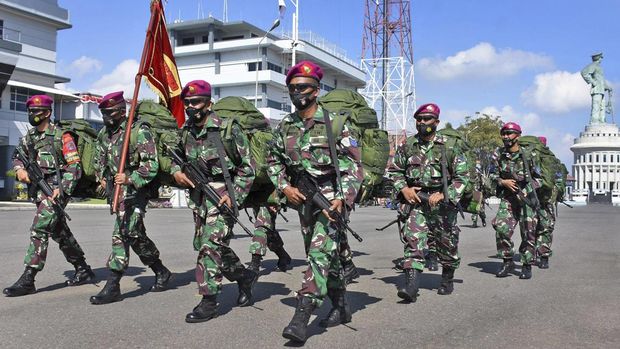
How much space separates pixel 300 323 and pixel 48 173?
369 cm

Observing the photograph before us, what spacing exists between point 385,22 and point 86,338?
66453 millimetres

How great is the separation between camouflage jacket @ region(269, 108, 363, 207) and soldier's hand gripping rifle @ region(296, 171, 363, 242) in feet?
0.20

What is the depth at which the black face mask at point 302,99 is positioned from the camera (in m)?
5.04

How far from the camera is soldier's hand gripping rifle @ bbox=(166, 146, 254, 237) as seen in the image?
18.0ft

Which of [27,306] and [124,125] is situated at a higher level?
[124,125]

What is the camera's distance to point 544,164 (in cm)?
908

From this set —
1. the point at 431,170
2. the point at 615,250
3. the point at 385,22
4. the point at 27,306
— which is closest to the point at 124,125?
the point at 27,306

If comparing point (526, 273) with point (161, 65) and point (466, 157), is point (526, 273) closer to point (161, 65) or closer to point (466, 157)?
point (466, 157)

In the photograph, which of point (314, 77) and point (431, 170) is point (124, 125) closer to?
point (314, 77)

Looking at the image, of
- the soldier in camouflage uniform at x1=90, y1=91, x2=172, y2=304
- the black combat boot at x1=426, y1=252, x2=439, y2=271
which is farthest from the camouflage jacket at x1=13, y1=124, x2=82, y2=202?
the black combat boot at x1=426, y1=252, x2=439, y2=271

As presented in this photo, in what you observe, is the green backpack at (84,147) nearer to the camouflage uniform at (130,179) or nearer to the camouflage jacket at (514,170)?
the camouflage uniform at (130,179)

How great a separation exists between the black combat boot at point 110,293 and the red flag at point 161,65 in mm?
2536

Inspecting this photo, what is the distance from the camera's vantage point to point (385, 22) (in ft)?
222

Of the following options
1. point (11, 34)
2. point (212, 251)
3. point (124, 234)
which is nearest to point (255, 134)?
point (124, 234)
